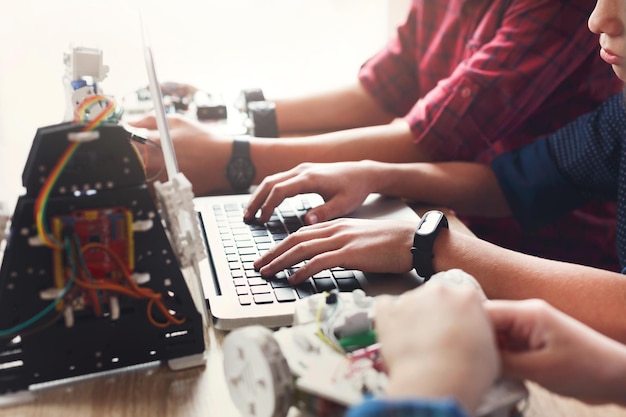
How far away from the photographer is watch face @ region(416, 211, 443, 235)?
85 centimetres

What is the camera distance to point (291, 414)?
0.55m

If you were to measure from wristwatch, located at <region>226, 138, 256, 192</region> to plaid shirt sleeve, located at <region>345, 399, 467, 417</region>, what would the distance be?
32.3 inches

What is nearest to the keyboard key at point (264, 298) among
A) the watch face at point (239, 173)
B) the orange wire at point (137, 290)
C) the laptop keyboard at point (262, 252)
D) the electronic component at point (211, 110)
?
the laptop keyboard at point (262, 252)

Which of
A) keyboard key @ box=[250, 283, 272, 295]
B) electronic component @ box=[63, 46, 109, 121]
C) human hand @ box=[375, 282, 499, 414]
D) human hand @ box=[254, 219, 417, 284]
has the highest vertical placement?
electronic component @ box=[63, 46, 109, 121]

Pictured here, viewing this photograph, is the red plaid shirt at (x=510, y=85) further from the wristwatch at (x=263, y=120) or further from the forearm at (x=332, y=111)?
the wristwatch at (x=263, y=120)

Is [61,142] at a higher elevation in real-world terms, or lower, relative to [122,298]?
higher

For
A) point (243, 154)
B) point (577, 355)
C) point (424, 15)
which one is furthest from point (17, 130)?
point (577, 355)

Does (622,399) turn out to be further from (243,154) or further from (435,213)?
(243,154)

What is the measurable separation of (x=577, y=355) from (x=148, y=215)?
14.8 inches

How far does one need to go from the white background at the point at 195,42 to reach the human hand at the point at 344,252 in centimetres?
103

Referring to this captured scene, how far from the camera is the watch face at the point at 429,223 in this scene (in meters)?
0.85

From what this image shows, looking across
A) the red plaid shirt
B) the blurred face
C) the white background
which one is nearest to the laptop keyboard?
the red plaid shirt

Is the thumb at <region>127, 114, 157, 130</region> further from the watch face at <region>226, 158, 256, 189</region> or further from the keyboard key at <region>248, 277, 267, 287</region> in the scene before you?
the keyboard key at <region>248, 277, 267, 287</region>

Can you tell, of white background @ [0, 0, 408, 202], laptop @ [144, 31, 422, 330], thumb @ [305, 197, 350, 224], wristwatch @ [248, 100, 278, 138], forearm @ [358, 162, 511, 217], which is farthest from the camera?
white background @ [0, 0, 408, 202]
